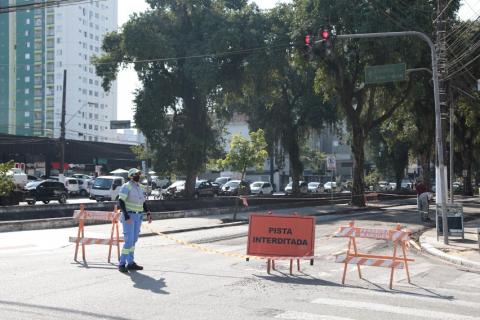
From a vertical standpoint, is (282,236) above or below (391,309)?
above

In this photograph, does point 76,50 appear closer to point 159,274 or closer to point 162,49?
point 162,49

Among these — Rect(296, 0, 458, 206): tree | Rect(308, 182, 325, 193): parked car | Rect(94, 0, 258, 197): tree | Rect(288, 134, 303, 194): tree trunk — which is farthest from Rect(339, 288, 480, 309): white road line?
Rect(308, 182, 325, 193): parked car

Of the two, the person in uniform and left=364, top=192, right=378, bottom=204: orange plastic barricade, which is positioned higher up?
the person in uniform

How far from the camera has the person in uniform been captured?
10.6 meters

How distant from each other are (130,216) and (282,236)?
2.96 m

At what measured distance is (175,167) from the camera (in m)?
43.0

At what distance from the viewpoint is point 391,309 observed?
7758 millimetres

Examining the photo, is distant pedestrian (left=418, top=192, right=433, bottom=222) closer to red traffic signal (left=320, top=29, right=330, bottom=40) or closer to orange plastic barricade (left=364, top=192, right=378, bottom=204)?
red traffic signal (left=320, top=29, right=330, bottom=40)

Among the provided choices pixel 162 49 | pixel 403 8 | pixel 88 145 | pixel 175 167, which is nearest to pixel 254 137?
pixel 175 167

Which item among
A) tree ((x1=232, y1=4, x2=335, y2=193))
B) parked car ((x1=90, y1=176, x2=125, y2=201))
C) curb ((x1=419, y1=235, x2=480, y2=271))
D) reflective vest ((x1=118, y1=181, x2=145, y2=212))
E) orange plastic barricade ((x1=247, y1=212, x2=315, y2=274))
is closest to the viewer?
reflective vest ((x1=118, y1=181, x2=145, y2=212))

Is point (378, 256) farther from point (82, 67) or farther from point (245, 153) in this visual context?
point (82, 67)

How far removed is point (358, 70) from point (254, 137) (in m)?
12.3

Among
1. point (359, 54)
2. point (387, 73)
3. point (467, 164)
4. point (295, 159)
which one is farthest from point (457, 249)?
point (467, 164)

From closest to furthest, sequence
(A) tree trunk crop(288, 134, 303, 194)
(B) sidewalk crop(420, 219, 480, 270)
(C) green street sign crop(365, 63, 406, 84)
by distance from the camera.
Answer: (B) sidewalk crop(420, 219, 480, 270), (C) green street sign crop(365, 63, 406, 84), (A) tree trunk crop(288, 134, 303, 194)
